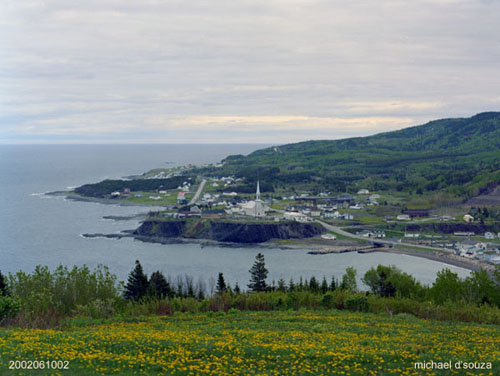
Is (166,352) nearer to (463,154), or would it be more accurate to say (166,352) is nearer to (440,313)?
(440,313)

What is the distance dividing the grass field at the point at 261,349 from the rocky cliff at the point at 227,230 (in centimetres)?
5704

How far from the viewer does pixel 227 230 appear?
253 ft

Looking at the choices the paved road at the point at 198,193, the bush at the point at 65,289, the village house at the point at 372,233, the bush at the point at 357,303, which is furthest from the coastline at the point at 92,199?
the bush at the point at 357,303

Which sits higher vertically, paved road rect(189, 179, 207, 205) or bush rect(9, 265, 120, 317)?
paved road rect(189, 179, 207, 205)

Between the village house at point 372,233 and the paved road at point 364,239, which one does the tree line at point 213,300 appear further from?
the village house at point 372,233

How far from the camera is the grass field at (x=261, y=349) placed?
40.7 feet

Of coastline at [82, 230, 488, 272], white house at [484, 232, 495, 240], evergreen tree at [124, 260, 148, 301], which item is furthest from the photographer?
white house at [484, 232, 495, 240]

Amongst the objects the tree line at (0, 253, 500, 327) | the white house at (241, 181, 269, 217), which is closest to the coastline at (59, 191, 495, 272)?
the white house at (241, 181, 269, 217)

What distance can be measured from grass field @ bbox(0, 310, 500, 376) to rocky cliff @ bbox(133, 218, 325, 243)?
57.0 m

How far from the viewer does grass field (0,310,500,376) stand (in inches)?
488

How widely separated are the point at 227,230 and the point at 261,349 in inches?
2494

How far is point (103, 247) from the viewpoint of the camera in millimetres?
66062

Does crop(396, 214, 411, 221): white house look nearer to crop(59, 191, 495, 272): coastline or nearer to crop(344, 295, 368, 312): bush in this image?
crop(59, 191, 495, 272): coastline

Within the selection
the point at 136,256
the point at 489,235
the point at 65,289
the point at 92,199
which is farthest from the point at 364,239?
the point at 92,199
